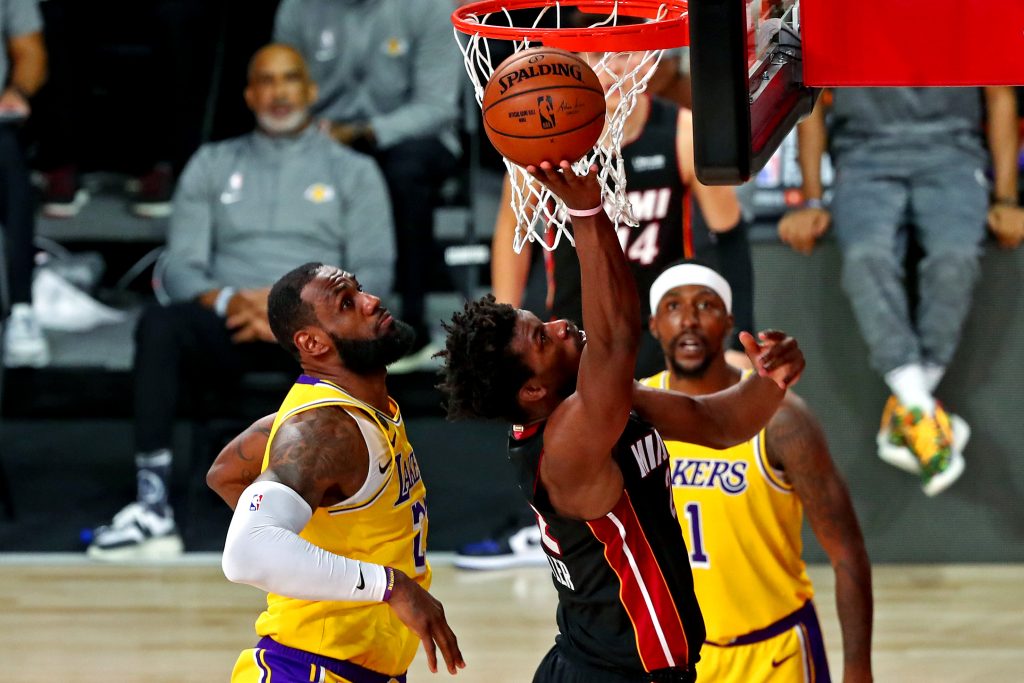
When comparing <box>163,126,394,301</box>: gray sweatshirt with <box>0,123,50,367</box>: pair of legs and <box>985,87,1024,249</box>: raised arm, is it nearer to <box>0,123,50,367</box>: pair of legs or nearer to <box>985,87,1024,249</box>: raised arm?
<box>0,123,50,367</box>: pair of legs

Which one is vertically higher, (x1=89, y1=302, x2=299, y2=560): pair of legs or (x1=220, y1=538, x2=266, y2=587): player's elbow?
(x1=220, y1=538, x2=266, y2=587): player's elbow

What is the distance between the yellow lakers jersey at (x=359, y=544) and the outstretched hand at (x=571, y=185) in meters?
1.00

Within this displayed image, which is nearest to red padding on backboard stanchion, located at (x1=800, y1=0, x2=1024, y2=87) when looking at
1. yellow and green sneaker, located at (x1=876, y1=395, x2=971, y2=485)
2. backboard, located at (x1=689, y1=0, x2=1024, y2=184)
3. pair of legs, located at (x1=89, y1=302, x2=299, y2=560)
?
backboard, located at (x1=689, y1=0, x2=1024, y2=184)

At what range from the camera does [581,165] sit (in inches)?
132

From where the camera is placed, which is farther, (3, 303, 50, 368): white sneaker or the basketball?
(3, 303, 50, 368): white sneaker

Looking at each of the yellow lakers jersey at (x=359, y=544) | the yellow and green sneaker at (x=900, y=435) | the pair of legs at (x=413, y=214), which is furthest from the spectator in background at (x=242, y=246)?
the yellow lakers jersey at (x=359, y=544)

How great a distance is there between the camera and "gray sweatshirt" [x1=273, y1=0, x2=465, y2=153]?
7.27m

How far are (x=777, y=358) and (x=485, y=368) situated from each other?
2.25ft

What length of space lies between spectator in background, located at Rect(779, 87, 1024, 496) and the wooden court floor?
562mm

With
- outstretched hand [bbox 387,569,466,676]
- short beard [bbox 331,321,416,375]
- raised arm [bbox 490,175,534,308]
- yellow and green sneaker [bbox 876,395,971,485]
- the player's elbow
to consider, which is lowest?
yellow and green sneaker [bbox 876,395,971,485]

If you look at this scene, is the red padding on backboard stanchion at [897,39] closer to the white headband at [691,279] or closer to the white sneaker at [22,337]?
the white headband at [691,279]

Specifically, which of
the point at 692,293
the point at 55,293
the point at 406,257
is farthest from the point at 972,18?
the point at 55,293

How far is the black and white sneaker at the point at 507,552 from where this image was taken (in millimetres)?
6411

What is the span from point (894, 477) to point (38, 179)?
188 inches
